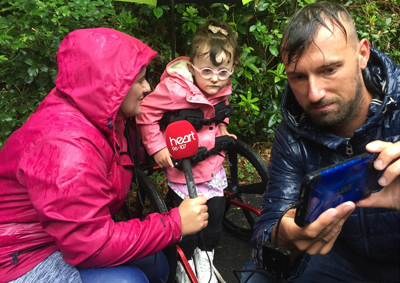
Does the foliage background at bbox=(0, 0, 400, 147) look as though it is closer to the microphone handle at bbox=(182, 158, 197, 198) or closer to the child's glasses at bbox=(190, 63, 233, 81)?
the child's glasses at bbox=(190, 63, 233, 81)

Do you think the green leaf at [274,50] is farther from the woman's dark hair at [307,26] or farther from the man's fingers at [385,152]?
the man's fingers at [385,152]

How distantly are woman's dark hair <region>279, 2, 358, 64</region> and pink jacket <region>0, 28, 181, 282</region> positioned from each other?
0.79 meters

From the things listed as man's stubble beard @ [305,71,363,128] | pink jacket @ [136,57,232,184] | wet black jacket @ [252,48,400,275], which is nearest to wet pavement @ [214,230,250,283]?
pink jacket @ [136,57,232,184]

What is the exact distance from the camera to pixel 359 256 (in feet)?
5.77

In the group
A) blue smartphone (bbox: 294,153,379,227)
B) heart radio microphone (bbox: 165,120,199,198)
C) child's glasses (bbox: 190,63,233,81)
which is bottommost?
heart radio microphone (bbox: 165,120,199,198)

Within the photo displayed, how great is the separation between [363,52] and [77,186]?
1614 millimetres

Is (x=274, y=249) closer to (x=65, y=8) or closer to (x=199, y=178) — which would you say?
(x=199, y=178)

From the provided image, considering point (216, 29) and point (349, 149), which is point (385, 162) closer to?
point (349, 149)

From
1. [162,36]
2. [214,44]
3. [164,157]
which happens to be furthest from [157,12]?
[164,157]

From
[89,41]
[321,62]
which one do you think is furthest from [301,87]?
[89,41]

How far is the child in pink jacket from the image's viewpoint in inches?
96.7

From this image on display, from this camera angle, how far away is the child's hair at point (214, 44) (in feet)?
8.17

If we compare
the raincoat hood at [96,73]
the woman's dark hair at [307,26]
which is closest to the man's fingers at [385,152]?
the woman's dark hair at [307,26]

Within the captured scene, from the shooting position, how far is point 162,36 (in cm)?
371
